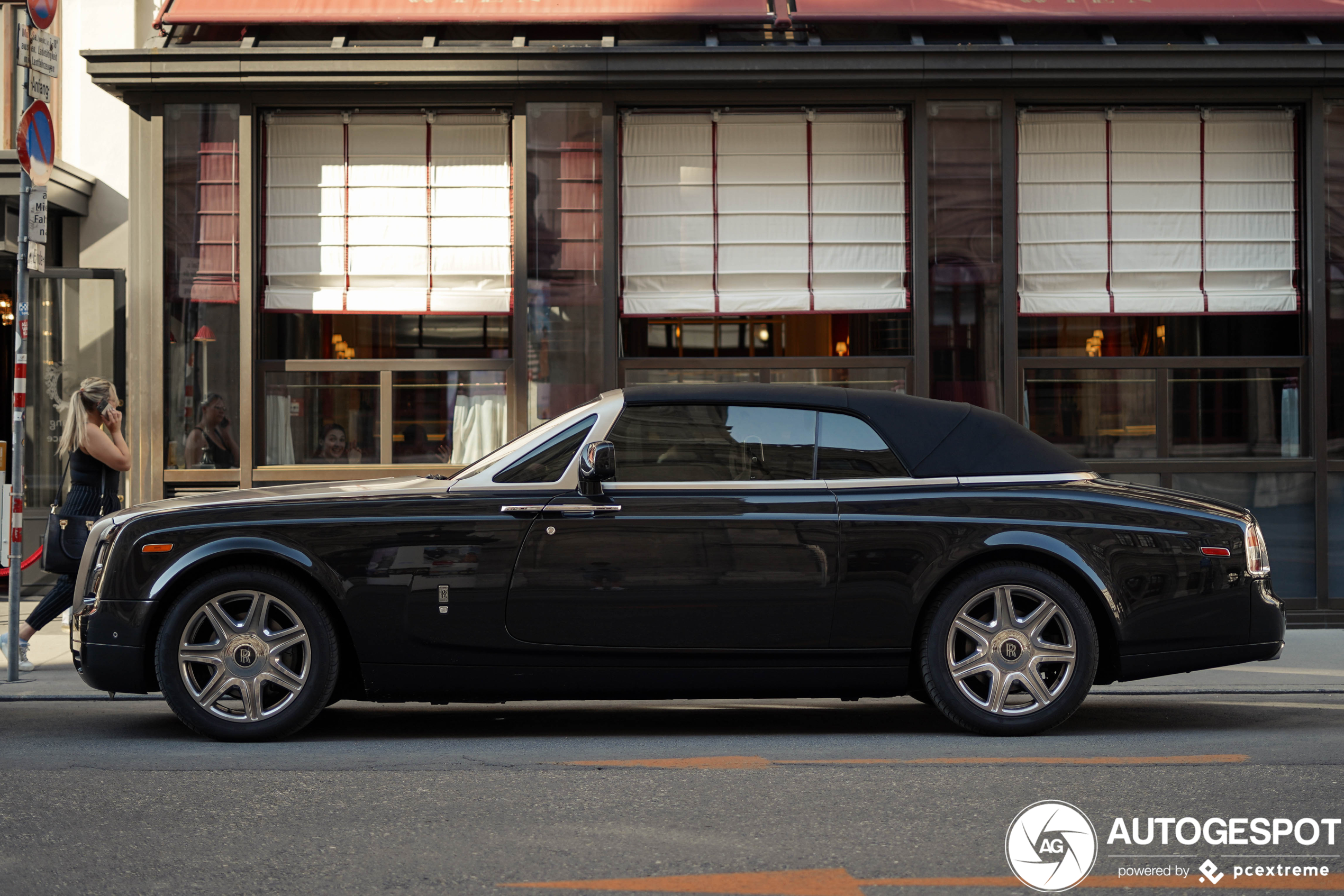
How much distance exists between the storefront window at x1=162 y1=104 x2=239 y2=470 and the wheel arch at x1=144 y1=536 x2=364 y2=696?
4759 mm

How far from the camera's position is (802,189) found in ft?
35.7

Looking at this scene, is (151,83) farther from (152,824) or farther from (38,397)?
(152,824)

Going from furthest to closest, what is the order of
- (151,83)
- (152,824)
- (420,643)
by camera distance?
(151,83), (420,643), (152,824)

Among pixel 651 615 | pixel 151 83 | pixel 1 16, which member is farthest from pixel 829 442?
pixel 1 16

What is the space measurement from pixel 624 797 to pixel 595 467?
147 cm

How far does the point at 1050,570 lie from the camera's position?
605cm

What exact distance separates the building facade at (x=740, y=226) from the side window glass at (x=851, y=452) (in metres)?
4.47

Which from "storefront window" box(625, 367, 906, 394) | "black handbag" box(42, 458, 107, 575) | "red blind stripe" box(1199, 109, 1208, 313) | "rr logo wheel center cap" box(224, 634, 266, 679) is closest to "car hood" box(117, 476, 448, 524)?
"rr logo wheel center cap" box(224, 634, 266, 679)

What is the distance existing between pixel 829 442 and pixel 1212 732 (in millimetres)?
2175

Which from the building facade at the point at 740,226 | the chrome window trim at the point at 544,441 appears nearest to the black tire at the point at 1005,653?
the chrome window trim at the point at 544,441

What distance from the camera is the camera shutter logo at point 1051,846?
13.0 feet

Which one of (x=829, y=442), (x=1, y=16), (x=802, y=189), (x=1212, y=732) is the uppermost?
(x=1, y=16)

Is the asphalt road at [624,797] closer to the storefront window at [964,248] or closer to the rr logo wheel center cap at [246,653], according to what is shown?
the rr logo wheel center cap at [246,653]

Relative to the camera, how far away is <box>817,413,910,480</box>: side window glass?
6.09 meters
